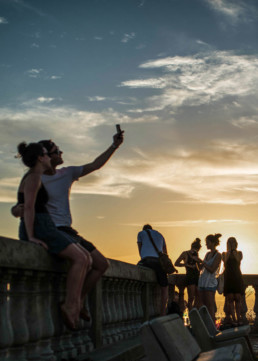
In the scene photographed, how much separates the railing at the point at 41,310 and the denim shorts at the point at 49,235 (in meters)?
0.10

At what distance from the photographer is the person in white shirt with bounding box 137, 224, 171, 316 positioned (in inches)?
469

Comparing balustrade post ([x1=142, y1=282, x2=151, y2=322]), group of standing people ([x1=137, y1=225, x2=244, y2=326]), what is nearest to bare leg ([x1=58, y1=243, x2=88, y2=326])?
balustrade post ([x1=142, y1=282, x2=151, y2=322])

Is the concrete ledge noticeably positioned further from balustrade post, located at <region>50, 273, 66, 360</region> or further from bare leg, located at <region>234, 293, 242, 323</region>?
bare leg, located at <region>234, 293, 242, 323</region>

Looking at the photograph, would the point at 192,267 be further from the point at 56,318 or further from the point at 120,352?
the point at 56,318

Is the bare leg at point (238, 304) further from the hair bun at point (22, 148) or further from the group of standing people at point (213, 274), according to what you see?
the hair bun at point (22, 148)

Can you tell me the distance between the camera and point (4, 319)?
15.4 ft

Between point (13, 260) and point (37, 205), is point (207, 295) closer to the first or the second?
point (37, 205)

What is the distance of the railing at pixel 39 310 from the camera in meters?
4.77

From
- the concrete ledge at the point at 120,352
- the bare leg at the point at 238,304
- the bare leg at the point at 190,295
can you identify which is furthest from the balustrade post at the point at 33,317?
the bare leg at the point at 190,295

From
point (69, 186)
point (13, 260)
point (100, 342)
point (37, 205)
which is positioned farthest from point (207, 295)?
point (13, 260)

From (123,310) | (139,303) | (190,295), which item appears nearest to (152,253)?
(139,303)

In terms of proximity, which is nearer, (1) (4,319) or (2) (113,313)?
(1) (4,319)

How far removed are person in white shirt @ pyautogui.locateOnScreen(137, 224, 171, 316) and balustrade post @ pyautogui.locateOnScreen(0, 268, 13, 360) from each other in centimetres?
715

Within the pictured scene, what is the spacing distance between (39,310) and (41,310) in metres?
0.14
